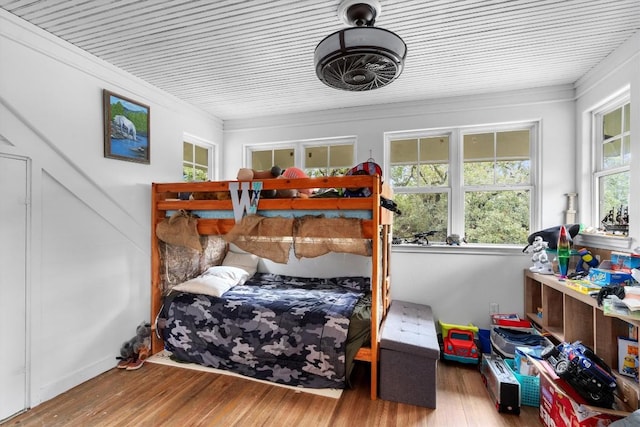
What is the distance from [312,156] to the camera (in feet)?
12.8

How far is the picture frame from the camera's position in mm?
2559

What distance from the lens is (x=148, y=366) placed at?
8.75 ft

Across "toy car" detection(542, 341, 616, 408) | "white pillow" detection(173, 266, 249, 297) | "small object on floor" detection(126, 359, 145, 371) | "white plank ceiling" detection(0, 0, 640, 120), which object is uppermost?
"white plank ceiling" detection(0, 0, 640, 120)

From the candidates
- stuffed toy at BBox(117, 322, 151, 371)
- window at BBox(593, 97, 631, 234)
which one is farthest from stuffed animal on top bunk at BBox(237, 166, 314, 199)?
window at BBox(593, 97, 631, 234)

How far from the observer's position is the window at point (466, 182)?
125 inches

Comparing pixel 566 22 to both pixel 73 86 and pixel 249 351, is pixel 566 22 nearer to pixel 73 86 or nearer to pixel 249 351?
pixel 249 351

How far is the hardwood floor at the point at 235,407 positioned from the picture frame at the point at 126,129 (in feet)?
6.25

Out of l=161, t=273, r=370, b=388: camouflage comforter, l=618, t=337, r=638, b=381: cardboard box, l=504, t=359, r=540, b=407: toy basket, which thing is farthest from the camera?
l=161, t=273, r=370, b=388: camouflage comforter

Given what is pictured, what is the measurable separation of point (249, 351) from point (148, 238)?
1.51m

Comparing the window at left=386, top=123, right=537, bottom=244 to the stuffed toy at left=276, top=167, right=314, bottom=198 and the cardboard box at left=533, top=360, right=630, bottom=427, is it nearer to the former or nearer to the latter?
the stuffed toy at left=276, top=167, right=314, bottom=198

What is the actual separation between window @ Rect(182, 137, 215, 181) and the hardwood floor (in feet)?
7.00

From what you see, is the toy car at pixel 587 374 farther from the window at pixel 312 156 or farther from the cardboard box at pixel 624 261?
the window at pixel 312 156

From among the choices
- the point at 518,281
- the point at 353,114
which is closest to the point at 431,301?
the point at 518,281

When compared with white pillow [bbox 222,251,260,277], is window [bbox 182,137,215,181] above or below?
above
